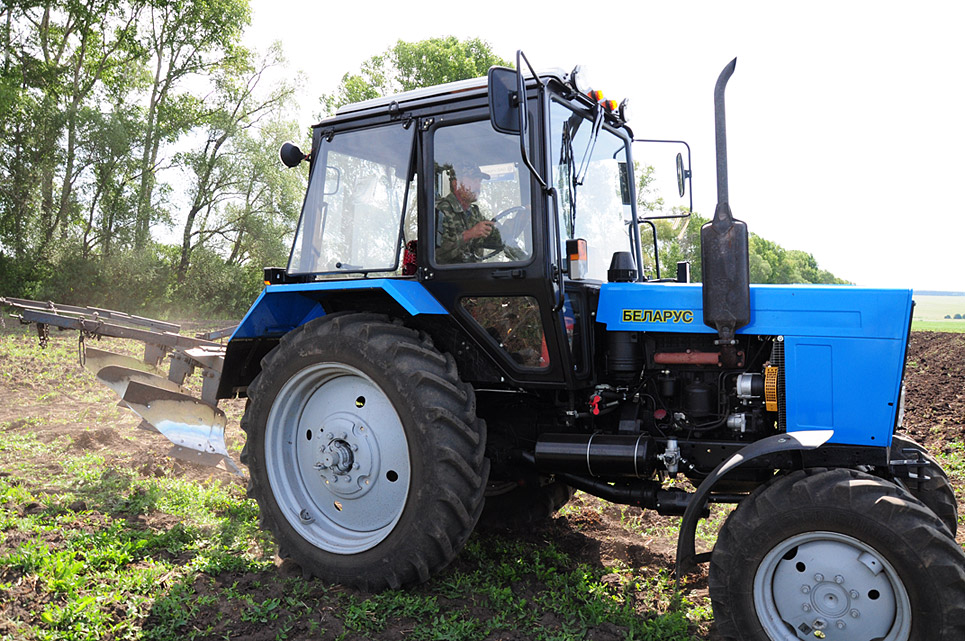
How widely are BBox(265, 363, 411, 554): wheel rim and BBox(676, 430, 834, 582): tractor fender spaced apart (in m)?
1.40

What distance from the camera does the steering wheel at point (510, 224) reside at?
371 centimetres

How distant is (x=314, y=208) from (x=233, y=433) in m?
3.56

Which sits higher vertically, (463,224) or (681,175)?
(681,175)

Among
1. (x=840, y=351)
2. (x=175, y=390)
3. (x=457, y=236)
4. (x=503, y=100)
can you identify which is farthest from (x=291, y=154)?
(x=840, y=351)

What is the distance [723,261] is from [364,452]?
2.12 metres

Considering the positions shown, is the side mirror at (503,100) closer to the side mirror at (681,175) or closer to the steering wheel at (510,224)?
the steering wheel at (510,224)

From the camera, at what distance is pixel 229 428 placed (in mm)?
7430

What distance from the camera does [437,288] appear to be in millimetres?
3967

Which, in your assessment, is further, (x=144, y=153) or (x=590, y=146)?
(x=144, y=153)

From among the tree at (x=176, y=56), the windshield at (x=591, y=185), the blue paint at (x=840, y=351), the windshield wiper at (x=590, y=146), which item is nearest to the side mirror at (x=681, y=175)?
the windshield at (x=591, y=185)

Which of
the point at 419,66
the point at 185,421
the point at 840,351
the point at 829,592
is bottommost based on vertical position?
the point at 829,592

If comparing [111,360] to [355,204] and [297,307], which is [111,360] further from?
[355,204]

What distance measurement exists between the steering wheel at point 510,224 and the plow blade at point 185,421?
3231 millimetres

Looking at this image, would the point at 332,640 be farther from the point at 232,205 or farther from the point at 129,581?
the point at 232,205
